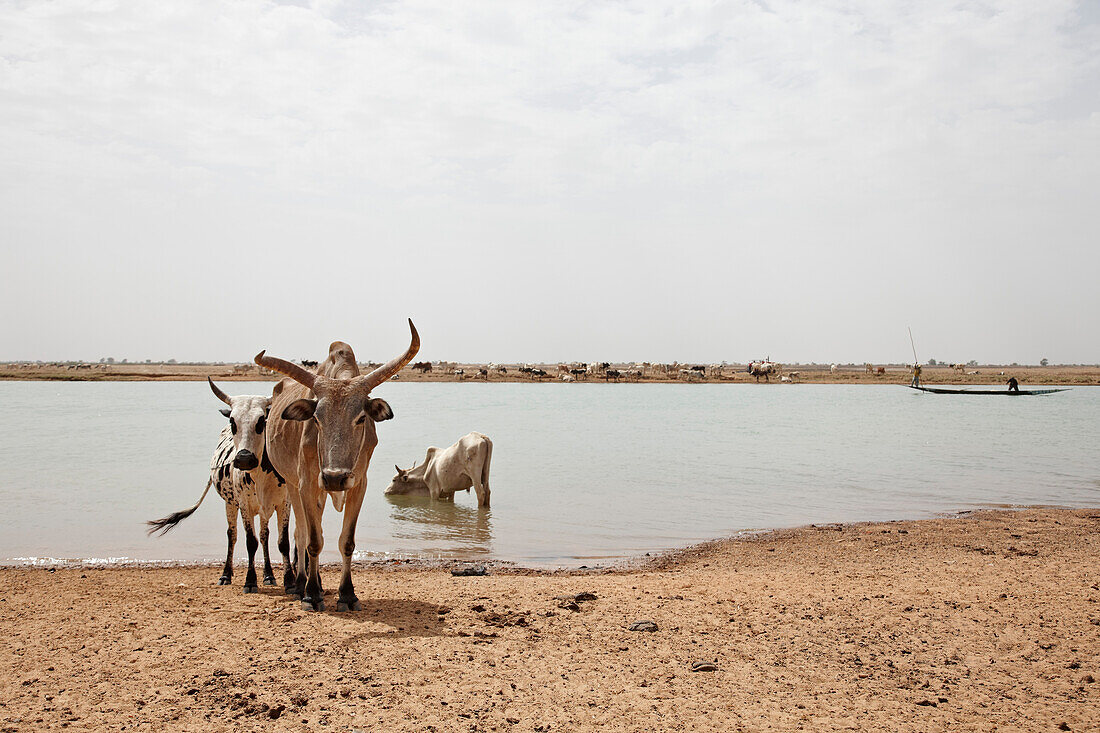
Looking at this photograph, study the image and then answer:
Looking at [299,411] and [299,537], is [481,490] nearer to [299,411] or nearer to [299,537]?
[299,537]

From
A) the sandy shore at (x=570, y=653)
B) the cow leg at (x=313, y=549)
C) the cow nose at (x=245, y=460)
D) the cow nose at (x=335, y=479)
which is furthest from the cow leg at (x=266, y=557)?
the cow nose at (x=335, y=479)

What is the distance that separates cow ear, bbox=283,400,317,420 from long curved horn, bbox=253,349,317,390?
201 millimetres

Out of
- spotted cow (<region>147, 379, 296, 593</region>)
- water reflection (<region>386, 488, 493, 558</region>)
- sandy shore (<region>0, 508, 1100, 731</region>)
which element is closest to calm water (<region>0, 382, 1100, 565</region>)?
water reflection (<region>386, 488, 493, 558</region>)

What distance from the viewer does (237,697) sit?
4664 millimetres

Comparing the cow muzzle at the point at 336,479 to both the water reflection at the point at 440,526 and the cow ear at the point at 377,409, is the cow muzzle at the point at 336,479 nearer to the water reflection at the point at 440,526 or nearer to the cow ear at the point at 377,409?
the cow ear at the point at 377,409

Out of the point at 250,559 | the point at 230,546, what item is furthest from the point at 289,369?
the point at 230,546

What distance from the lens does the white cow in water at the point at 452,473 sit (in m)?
13.9

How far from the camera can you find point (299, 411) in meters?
6.19

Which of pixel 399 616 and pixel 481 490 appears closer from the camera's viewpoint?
pixel 399 616

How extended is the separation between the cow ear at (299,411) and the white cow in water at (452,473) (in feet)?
25.4

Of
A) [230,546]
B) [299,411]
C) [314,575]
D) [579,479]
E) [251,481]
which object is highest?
[299,411]

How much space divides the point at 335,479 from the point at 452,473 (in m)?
8.54

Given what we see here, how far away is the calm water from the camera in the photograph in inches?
441

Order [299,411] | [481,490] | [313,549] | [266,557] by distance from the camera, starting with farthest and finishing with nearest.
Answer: [481,490]
[266,557]
[313,549]
[299,411]
